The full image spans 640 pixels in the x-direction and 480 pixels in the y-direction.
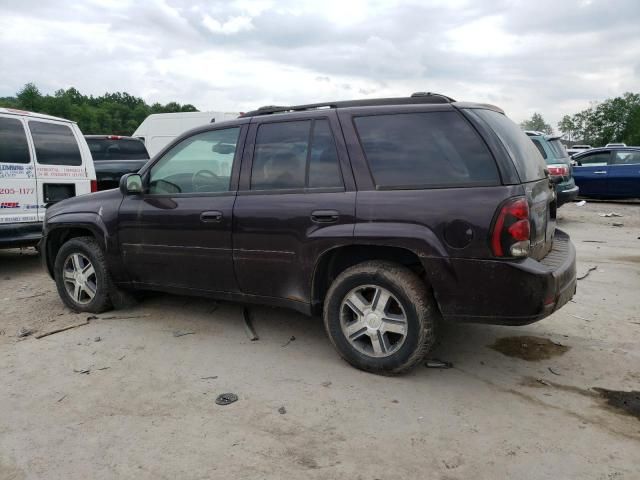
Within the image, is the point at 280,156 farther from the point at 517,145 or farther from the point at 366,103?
the point at 517,145

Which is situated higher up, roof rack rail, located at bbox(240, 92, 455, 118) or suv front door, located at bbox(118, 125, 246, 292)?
roof rack rail, located at bbox(240, 92, 455, 118)

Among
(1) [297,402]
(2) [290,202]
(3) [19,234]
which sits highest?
(2) [290,202]

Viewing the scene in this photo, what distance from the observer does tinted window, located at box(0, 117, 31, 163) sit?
6.34 m

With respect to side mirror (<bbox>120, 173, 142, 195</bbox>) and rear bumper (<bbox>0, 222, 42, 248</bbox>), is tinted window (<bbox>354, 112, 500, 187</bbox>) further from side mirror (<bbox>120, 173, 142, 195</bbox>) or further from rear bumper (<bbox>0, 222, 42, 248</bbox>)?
rear bumper (<bbox>0, 222, 42, 248</bbox>)

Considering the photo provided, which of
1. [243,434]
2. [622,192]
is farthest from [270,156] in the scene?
[622,192]

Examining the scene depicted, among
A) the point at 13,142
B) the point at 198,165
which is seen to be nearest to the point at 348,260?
the point at 198,165

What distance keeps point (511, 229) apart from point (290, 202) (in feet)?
5.07

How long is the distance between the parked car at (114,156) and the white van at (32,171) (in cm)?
349

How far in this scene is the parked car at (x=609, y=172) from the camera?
14.4 metres

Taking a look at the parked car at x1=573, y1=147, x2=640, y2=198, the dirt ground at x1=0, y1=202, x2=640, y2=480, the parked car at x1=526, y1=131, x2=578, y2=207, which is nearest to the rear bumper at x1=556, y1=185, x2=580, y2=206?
the parked car at x1=526, y1=131, x2=578, y2=207

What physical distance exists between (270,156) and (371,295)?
1.32 metres

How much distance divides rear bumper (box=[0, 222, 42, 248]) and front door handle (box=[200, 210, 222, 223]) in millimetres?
3383

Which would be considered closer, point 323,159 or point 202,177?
point 323,159

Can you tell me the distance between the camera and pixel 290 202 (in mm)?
3887
